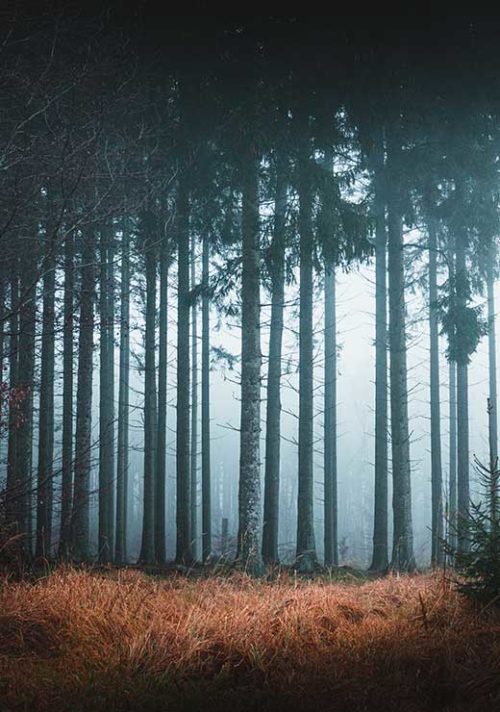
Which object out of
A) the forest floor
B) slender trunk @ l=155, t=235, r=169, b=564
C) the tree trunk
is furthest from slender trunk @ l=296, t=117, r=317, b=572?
the forest floor

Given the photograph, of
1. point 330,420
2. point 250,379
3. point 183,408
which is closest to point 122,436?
point 183,408

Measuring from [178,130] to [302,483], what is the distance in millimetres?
8788

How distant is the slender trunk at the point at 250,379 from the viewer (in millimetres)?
10125

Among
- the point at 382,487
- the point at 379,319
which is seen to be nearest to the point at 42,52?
the point at 379,319

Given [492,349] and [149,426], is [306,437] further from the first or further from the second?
[492,349]

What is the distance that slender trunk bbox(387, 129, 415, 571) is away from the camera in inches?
497

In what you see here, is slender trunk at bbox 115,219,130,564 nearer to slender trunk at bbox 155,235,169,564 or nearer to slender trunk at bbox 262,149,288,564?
slender trunk at bbox 155,235,169,564

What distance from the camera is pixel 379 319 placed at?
1579cm

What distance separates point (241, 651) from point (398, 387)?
939 centimetres

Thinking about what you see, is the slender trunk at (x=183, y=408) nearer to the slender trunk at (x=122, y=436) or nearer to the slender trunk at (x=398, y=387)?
the slender trunk at (x=122, y=436)

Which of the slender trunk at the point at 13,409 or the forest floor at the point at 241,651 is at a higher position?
the slender trunk at the point at 13,409

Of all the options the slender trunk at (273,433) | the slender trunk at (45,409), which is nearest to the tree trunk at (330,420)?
the slender trunk at (273,433)

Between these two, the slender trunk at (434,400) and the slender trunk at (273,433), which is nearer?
the slender trunk at (273,433)

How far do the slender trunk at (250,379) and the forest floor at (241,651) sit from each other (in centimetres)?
396
